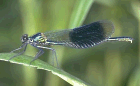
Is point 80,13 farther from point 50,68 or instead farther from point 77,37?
point 50,68

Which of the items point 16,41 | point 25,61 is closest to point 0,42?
point 16,41

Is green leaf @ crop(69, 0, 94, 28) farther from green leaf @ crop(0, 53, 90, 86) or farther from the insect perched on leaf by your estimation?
green leaf @ crop(0, 53, 90, 86)

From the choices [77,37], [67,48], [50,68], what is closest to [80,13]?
[77,37]

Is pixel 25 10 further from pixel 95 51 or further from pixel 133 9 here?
pixel 133 9

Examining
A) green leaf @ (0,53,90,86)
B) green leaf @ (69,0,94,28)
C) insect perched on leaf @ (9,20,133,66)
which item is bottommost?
green leaf @ (0,53,90,86)

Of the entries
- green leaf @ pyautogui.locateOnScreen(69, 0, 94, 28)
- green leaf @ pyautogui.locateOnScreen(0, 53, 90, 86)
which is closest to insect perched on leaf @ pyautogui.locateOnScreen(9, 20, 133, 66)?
green leaf @ pyautogui.locateOnScreen(69, 0, 94, 28)
